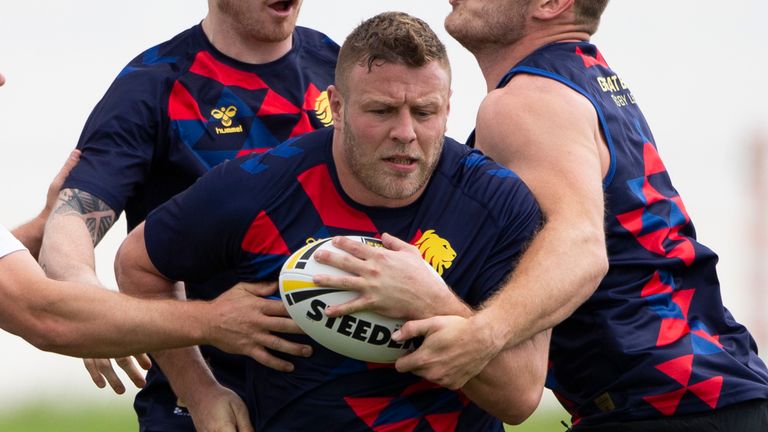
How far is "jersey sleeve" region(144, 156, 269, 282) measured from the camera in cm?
389

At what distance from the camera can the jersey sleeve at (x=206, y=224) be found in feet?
12.8

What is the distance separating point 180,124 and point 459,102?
5.69 meters

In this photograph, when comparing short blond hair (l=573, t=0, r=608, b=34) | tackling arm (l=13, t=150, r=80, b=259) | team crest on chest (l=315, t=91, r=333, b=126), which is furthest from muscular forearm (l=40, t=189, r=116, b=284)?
short blond hair (l=573, t=0, r=608, b=34)

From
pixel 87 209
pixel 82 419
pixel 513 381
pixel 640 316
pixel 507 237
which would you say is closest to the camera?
pixel 513 381

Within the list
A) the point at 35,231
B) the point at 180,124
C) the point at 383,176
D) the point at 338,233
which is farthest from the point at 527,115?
the point at 35,231

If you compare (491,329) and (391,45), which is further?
(391,45)

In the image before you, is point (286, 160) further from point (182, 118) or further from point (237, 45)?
point (237, 45)

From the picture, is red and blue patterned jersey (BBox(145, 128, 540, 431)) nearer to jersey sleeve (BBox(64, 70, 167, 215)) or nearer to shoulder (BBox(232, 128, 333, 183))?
shoulder (BBox(232, 128, 333, 183))

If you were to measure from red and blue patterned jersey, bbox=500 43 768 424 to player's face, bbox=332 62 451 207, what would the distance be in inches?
23.8

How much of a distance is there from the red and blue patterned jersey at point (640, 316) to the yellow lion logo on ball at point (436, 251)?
626mm

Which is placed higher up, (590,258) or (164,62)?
(164,62)

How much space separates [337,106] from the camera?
404 cm

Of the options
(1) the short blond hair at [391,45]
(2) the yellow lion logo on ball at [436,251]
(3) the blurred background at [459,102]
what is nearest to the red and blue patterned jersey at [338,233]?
(2) the yellow lion logo on ball at [436,251]

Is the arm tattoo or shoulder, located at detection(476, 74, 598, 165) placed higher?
shoulder, located at detection(476, 74, 598, 165)
